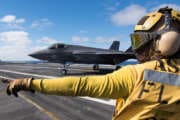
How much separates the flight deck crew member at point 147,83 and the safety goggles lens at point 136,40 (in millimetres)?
29

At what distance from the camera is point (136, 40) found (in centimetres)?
228

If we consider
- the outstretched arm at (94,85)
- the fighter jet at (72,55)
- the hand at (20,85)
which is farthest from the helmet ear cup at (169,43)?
the fighter jet at (72,55)

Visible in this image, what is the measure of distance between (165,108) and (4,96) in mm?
16253

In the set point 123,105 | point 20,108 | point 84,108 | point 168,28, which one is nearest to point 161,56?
point 168,28

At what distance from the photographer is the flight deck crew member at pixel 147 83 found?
200 centimetres

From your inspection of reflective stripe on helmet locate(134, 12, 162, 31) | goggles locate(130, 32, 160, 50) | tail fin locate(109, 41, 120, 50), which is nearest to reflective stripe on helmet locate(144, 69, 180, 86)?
goggles locate(130, 32, 160, 50)

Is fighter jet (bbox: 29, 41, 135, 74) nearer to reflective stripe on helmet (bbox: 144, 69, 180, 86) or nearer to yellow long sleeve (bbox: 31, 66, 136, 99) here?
yellow long sleeve (bbox: 31, 66, 136, 99)

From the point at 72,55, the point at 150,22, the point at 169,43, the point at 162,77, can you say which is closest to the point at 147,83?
the point at 162,77

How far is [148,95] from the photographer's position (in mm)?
2010

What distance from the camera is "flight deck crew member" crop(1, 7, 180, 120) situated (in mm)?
1999

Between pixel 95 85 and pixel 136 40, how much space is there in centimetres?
61

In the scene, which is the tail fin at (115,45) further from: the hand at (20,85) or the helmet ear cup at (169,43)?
the hand at (20,85)

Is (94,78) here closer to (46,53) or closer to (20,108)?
(20,108)

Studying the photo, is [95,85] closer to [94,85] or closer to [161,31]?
[94,85]
